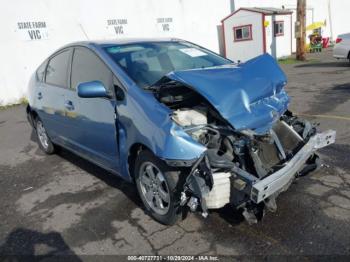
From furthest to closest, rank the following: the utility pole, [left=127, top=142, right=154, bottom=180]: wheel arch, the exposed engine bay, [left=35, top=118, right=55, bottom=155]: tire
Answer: the utility pole → [left=35, top=118, right=55, bottom=155]: tire → [left=127, top=142, right=154, bottom=180]: wheel arch → the exposed engine bay

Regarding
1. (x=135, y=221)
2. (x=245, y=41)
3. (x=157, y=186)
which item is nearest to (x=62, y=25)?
(x=245, y=41)

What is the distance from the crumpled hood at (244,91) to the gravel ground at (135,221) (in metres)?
0.95

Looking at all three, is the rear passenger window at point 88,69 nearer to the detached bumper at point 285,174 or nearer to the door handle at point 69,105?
the door handle at point 69,105

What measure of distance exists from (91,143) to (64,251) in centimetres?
137

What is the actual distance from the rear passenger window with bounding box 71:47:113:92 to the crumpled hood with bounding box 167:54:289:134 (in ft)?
2.88

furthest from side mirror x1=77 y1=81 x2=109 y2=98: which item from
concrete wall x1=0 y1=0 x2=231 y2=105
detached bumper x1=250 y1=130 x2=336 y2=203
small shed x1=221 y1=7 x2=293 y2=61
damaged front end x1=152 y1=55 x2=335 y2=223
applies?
small shed x1=221 y1=7 x2=293 y2=61

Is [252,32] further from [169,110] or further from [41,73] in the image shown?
[169,110]

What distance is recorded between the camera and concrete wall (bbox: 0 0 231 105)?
1239 cm

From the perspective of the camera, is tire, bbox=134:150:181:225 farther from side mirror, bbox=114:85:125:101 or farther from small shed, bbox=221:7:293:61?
small shed, bbox=221:7:293:61

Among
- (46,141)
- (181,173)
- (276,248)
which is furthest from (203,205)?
(46,141)

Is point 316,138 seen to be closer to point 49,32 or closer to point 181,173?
point 181,173

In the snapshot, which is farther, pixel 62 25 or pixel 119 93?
pixel 62 25

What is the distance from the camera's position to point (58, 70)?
4922mm

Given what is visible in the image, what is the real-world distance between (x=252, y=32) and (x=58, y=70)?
16.6 m
